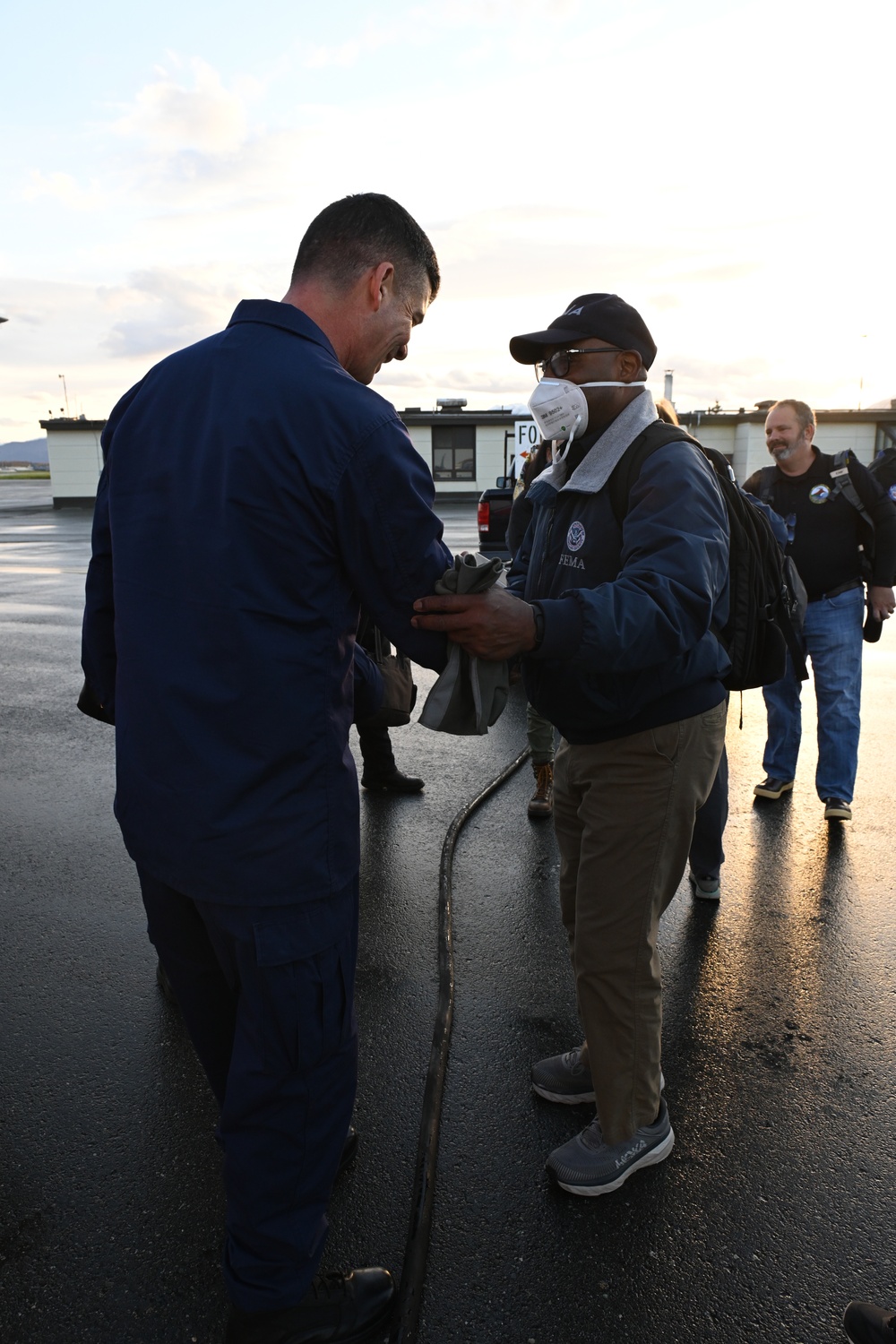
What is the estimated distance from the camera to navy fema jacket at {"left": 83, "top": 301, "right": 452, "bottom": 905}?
68.9 inches

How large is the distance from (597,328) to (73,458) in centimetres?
4257

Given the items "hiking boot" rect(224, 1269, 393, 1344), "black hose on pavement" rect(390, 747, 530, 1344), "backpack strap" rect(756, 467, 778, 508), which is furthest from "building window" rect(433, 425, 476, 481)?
"hiking boot" rect(224, 1269, 393, 1344)

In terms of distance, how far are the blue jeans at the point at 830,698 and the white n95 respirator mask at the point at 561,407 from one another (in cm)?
285

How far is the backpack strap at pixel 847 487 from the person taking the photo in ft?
16.7

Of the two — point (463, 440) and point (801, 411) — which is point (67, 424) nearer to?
point (463, 440)

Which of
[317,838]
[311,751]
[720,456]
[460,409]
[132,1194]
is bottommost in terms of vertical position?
[132,1194]

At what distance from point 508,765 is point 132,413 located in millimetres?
4446

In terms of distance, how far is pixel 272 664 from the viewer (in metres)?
1.79

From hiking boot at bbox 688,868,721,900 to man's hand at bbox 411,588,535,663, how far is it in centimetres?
252

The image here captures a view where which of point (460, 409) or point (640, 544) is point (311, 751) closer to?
point (640, 544)

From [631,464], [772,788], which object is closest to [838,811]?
[772,788]

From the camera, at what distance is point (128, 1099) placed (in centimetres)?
289

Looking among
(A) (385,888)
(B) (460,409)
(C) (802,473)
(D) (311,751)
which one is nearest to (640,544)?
(D) (311,751)

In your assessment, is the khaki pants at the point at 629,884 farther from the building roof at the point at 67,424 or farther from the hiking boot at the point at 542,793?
the building roof at the point at 67,424
